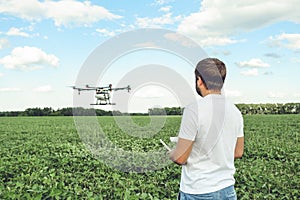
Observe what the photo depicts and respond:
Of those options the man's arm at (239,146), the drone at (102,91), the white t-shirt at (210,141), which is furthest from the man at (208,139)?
the drone at (102,91)

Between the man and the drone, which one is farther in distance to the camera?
the drone

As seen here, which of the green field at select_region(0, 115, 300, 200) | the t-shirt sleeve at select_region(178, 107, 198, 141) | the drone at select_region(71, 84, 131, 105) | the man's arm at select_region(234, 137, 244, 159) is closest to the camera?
the t-shirt sleeve at select_region(178, 107, 198, 141)

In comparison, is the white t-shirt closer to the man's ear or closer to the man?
the man

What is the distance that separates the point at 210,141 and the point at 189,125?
0.20m

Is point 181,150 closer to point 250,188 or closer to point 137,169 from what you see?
point 250,188

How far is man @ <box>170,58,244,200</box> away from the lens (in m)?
2.46

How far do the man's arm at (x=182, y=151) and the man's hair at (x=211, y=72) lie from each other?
1.25ft

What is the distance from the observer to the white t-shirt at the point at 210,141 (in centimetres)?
246

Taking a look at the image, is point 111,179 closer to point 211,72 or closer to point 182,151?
point 182,151

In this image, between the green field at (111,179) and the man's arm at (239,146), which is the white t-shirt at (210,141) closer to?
the man's arm at (239,146)

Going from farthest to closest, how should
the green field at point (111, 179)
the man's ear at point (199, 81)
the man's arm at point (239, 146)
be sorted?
the green field at point (111, 179) < the man's arm at point (239, 146) < the man's ear at point (199, 81)

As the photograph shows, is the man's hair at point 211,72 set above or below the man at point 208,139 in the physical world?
above

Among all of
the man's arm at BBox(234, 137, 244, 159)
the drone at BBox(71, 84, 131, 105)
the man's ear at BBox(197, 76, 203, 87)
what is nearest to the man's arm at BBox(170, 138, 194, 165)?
the man's ear at BBox(197, 76, 203, 87)

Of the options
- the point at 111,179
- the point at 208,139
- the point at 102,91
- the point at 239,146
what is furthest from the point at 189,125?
the point at 111,179
